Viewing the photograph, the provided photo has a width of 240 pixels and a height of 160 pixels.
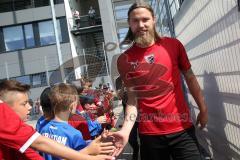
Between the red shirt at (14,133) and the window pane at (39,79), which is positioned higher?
the red shirt at (14,133)

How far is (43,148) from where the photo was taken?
2.16m

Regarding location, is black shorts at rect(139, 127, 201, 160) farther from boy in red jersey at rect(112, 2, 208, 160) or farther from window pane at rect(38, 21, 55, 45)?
window pane at rect(38, 21, 55, 45)

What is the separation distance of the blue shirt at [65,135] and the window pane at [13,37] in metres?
27.0

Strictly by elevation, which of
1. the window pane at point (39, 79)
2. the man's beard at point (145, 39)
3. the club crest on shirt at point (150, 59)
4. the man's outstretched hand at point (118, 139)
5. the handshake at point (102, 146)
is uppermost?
the man's beard at point (145, 39)

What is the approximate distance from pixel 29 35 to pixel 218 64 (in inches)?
1073

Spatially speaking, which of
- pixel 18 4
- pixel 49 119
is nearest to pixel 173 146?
pixel 49 119

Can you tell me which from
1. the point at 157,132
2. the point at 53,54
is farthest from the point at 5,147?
the point at 53,54

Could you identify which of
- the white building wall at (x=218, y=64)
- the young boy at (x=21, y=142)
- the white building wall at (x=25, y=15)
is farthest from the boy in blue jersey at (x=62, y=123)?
→ the white building wall at (x=25, y=15)

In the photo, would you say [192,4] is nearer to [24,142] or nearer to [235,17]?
[235,17]

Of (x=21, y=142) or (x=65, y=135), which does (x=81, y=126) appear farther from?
(x=21, y=142)

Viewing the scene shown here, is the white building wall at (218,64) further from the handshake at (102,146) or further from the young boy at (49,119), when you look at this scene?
the young boy at (49,119)

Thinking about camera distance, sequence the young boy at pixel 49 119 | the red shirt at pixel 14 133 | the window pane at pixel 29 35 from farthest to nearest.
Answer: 1. the window pane at pixel 29 35
2. the young boy at pixel 49 119
3. the red shirt at pixel 14 133

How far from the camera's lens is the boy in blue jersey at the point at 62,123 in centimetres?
325

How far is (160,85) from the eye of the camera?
3.20 meters
